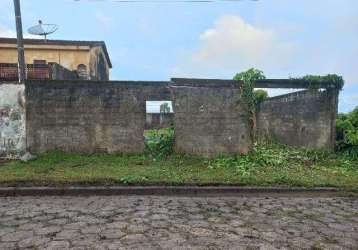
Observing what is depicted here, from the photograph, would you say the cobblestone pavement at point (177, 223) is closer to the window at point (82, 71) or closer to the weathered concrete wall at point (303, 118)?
→ the weathered concrete wall at point (303, 118)

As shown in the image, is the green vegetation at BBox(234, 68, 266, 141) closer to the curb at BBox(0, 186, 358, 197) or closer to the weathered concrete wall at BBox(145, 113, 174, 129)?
the weathered concrete wall at BBox(145, 113, 174, 129)

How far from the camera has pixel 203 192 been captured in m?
6.54

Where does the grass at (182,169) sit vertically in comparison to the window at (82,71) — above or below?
below

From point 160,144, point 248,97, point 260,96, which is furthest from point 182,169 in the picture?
point 260,96

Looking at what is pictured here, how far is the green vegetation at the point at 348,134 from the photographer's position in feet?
32.3

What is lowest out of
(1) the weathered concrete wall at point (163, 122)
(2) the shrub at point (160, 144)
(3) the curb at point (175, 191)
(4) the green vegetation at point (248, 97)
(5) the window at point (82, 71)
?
(3) the curb at point (175, 191)

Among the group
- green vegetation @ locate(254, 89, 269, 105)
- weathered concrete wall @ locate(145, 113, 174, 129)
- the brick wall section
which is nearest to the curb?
the brick wall section

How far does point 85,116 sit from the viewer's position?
9102mm

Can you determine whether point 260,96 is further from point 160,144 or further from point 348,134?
point 160,144

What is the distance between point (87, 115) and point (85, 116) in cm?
6

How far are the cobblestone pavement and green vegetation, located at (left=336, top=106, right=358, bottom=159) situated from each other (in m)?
4.11

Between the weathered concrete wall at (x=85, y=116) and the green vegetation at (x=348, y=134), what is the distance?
6180mm

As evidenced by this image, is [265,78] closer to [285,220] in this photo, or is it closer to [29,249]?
[285,220]

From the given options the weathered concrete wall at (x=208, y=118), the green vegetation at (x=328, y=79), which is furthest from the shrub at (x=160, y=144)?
the green vegetation at (x=328, y=79)
